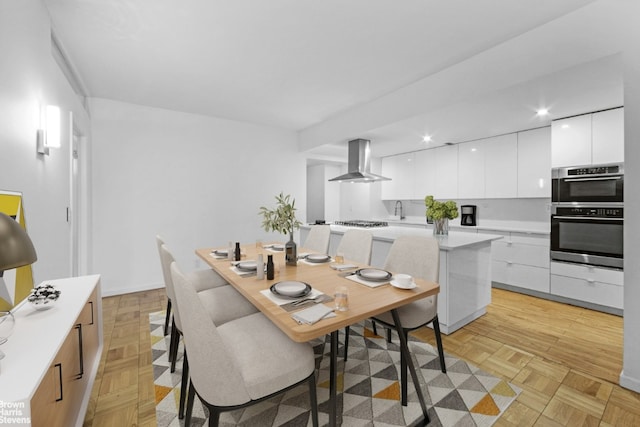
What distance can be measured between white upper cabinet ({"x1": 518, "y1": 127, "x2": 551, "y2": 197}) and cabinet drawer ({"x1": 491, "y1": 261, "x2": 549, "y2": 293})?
101cm

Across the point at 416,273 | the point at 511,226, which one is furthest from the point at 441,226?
the point at 511,226

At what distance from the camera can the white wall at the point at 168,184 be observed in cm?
361

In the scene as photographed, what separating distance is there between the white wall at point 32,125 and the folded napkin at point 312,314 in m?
1.60

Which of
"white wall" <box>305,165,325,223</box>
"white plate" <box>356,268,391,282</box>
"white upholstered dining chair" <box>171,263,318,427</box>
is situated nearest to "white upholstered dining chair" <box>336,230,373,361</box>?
"white plate" <box>356,268,391,282</box>

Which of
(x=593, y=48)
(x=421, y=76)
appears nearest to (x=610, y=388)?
(x=593, y=48)

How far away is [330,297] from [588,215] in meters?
3.38

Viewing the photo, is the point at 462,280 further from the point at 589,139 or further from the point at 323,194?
the point at 323,194

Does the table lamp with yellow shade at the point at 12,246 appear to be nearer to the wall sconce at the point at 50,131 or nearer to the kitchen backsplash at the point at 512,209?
the wall sconce at the point at 50,131

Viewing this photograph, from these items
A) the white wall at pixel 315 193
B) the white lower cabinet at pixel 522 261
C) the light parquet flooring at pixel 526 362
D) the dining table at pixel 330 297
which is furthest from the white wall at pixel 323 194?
the dining table at pixel 330 297

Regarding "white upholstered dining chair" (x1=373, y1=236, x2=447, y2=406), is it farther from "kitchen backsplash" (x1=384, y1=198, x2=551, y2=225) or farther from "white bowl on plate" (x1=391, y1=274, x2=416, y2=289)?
"kitchen backsplash" (x1=384, y1=198, x2=551, y2=225)

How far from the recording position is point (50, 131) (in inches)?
74.7

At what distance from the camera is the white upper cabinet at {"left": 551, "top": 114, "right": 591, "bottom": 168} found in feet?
10.3

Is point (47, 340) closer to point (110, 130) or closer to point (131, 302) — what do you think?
point (131, 302)

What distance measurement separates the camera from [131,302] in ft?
11.1
